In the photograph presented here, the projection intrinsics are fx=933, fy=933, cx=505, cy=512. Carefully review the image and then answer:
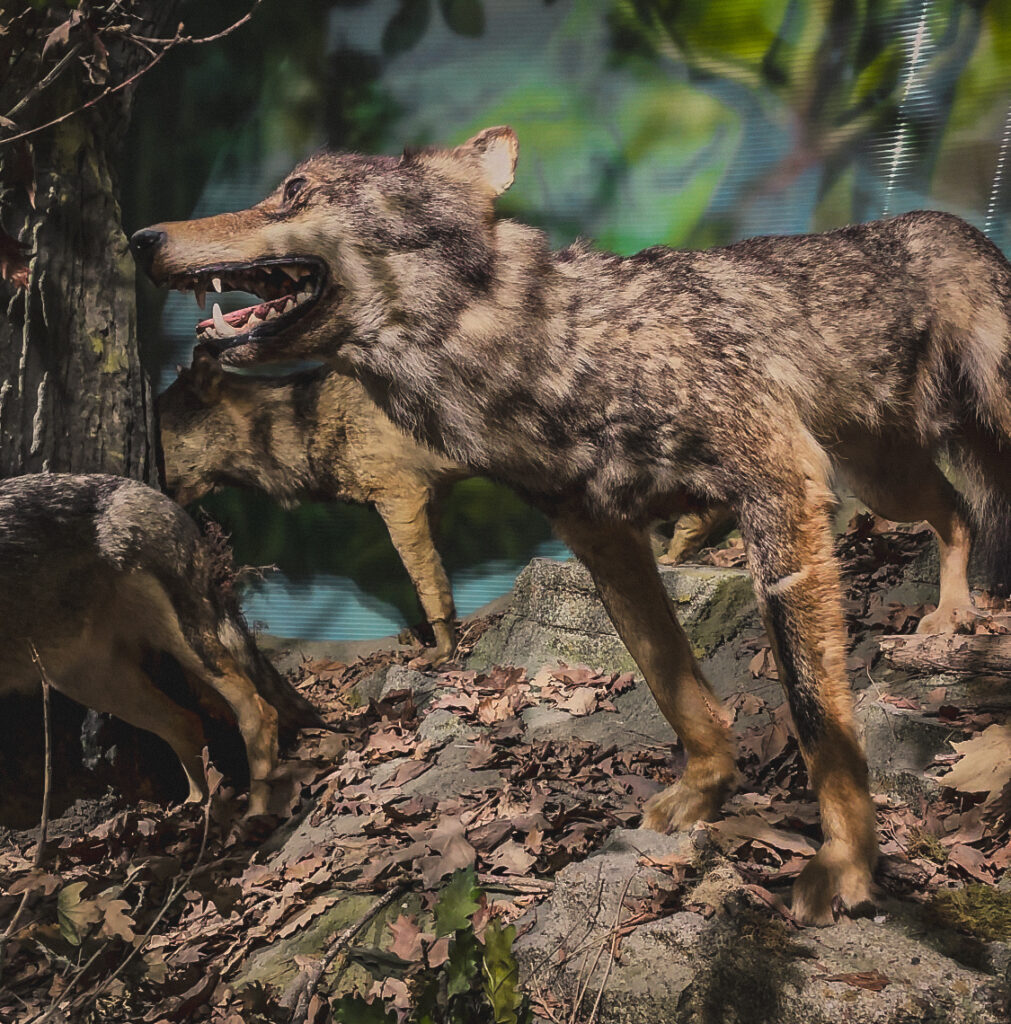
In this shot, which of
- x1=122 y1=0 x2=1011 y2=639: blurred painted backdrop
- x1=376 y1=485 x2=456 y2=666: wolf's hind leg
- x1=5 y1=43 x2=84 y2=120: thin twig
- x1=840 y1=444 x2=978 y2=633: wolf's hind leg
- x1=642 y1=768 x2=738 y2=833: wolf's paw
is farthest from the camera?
x1=376 y1=485 x2=456 y2=666: wolf's hind leg

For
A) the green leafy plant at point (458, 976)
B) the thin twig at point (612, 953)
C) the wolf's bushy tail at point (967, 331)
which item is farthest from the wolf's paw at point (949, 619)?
the green leafy plant at point (458, 976)

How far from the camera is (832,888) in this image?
105 inches

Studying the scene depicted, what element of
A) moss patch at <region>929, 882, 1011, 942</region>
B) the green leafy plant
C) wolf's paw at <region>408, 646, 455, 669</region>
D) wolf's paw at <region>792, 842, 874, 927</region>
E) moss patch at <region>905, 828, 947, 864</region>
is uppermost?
wolf's paw at <region>792, 842, 874, 927</region>

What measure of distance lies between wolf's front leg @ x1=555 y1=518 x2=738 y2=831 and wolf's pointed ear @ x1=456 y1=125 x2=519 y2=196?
1.23 metres

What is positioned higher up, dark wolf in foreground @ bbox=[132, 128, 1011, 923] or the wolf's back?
dark wolf in foreground @ bbox=[132, 128, 1011, 923]

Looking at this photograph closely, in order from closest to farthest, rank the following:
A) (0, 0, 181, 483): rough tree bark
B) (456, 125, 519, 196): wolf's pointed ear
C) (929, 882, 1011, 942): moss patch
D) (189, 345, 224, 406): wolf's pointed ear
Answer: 1. (929, 882, 1011, 942): moss patch
2. (456, 125, 519, 196): wolf's pointed ear
3. (0, 0, 181, 483): rough tree bark
4. (189, 345, 224, 406): wolf's pointed ear

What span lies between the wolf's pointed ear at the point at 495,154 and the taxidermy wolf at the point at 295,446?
4223 millimetres

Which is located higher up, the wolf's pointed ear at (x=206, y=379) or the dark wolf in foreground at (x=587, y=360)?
the dark wolf in foreground at (x=587, y=360)

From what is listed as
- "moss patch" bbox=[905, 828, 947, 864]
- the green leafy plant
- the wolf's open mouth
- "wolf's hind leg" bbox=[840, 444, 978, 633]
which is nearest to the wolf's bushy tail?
"wolf's hind leg" bbox=[840, 444, 978, 633]

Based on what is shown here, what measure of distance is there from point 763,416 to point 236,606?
129 inches

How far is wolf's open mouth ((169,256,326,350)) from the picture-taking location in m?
2.81

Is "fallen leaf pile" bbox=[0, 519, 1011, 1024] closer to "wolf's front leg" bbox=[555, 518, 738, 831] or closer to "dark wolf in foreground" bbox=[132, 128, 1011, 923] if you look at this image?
"wolf's front leg" bbox=[555, 518, 738, 831]

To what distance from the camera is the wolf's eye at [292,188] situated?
2.95 m

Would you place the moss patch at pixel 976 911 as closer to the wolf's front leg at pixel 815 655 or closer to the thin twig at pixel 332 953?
the wolf's front leg at pixel 815 655
